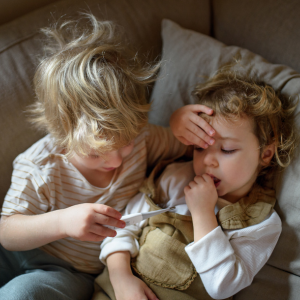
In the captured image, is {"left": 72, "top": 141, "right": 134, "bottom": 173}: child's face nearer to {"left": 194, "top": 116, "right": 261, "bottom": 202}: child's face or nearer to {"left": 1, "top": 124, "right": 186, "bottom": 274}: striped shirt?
{"left": 1, "top": 124, "right": 186, "bottom": 274}: striped shirt

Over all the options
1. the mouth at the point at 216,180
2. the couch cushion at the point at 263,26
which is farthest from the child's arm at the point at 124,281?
the couch cushion at the point at 263,26

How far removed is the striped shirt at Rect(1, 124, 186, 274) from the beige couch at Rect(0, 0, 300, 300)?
108 millimetres

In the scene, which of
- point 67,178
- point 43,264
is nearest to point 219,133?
point 67,178

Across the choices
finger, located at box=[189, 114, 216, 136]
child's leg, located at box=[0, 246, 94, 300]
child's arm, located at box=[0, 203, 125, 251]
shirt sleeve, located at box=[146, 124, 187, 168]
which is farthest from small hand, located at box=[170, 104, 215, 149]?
child's leg, located at box=[0, 246, 94, 300]

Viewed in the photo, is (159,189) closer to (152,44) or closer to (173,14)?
(152,44)

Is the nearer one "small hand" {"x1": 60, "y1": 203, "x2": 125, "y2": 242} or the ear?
"small hand" {"x1": 60, "y1": 203, "x2": 125, "y2": 242}

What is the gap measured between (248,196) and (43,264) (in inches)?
28.8

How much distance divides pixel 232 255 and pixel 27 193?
0.64 meters

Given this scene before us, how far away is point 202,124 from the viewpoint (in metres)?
0.96

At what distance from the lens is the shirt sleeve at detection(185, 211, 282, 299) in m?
0.84

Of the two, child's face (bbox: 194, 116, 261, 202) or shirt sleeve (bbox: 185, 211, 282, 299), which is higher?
child's face (bbox: 194, 116, 261, 202)

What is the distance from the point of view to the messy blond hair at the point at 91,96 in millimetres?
802

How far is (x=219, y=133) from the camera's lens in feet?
3.05

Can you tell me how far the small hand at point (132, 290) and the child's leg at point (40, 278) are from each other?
16cm
